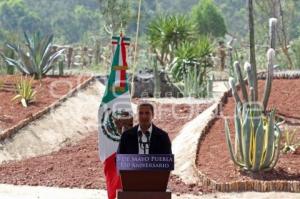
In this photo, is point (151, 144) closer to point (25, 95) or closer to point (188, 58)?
point (25, 95)

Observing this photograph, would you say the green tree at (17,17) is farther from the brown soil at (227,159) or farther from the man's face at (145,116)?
the man's face at (145,116)

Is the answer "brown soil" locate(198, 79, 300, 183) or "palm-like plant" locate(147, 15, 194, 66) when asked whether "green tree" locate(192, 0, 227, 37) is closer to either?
"palm-like plant" locate(147, 15, 194, 66)

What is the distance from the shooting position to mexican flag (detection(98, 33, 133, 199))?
714 cm

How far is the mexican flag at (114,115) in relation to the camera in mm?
7141

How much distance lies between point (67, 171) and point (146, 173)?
567 cm

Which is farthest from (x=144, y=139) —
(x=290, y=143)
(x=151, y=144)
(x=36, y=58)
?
(x=36, y=58)

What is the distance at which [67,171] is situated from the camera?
11.3 meters

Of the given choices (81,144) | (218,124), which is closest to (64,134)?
(81,144)

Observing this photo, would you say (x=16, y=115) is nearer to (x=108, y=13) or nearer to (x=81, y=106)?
(x=81, y=106)

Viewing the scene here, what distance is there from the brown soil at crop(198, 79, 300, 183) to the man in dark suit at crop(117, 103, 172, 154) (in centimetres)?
379

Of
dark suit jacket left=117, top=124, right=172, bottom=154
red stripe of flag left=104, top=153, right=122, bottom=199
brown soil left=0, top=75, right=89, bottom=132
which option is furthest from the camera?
brown soil left=0, top=75, right=89, bottom=132

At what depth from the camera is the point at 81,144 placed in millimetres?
14383

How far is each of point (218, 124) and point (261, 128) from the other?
2.79 metres

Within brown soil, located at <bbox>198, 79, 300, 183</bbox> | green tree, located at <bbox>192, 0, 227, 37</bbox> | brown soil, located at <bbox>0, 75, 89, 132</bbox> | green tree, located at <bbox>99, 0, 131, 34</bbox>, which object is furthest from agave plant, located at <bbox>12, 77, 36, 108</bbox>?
green tree, located at <bbox>192, 0, 227, 37</bbox>
